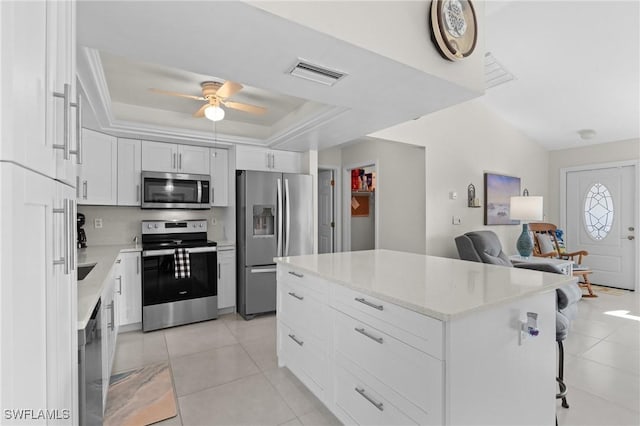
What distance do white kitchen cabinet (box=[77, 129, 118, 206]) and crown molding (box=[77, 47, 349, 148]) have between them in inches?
5.5

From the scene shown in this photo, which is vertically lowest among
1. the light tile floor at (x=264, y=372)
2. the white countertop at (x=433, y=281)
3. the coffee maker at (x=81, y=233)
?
the light tile floor at (x=264, y=372)

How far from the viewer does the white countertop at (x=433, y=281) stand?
1.29 meters

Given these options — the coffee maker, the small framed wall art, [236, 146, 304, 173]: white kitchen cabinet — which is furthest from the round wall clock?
the coffee maker

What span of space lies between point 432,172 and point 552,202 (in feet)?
11.4

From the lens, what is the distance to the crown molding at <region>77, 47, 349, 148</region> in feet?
6.50

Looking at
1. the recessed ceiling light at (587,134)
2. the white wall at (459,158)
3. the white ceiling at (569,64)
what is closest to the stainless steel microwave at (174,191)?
the white wall at (459,158)

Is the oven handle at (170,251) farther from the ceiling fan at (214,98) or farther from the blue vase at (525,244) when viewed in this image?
the blue vase at (525,244)

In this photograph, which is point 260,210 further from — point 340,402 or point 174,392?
point 340,402

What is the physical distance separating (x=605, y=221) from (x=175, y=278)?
22.4 feet

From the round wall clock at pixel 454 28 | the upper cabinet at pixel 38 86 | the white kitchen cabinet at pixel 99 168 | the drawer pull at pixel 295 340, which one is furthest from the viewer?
the white kitchen cabinet at pixel 99 168

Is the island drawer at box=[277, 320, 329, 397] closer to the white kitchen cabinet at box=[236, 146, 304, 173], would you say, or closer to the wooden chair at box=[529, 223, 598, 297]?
the white kitchen cabinet at box=[236, 146, 304, 173]

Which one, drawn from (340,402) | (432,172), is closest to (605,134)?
(432,172)

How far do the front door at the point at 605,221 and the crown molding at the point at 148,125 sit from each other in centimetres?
533

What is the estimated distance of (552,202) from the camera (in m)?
6.14
